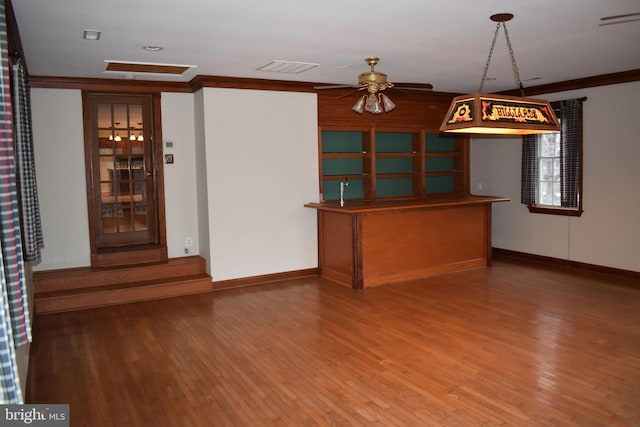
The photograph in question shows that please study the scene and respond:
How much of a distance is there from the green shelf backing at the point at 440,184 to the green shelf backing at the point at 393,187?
0.38 m

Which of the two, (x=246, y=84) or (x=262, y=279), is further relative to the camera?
(x=262, y=279)

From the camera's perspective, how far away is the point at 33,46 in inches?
176

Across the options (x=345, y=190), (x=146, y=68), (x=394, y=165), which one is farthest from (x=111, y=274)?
(x=394, y=165)

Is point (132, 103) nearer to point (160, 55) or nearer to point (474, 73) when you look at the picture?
point (160, 55)

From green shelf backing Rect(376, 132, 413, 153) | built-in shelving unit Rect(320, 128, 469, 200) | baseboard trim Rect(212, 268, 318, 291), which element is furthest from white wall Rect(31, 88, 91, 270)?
green shelf backing Rect(376, 132, 413, 153)

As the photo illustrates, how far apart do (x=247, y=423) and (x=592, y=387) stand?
7.67ft

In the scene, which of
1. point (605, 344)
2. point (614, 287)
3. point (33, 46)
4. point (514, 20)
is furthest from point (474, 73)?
point (33, 46)

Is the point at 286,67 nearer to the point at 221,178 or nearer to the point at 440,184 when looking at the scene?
the point at 221,178

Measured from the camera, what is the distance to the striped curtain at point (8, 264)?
1.85m

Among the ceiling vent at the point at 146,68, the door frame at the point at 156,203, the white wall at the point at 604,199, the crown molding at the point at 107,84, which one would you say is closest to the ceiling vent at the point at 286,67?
the ceiling vent at the point at 146,68

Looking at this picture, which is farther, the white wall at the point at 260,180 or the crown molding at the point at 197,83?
the white wall at the point at 260,180

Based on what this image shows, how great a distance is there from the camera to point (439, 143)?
8539 millimetres

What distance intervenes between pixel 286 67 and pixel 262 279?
2.74 metres

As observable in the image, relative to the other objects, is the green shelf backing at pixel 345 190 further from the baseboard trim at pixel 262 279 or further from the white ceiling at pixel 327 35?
the white ceiling at pixel 327 35
